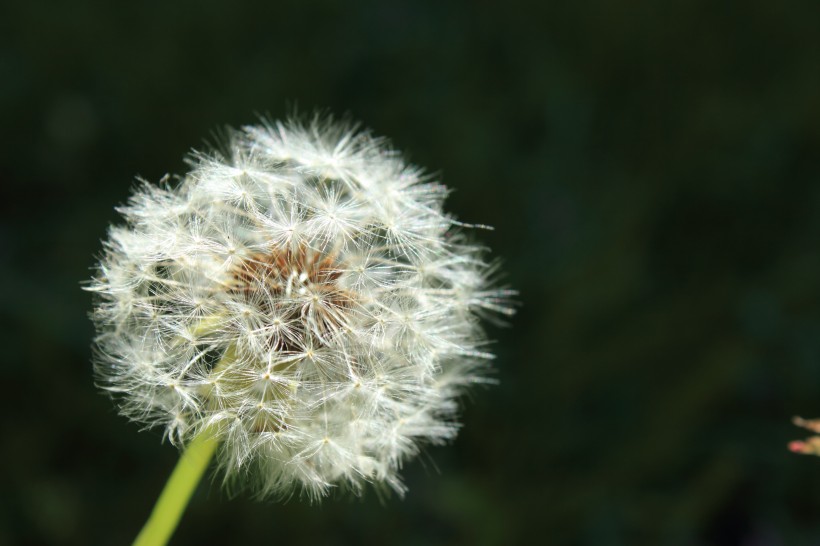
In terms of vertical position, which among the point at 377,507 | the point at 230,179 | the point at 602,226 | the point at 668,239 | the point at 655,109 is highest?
the point at 655,109

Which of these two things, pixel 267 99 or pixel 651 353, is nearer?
pixel 651 353

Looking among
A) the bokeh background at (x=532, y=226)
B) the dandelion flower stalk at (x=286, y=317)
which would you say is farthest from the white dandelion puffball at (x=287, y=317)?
the bokeh background at (x=532, y=226)

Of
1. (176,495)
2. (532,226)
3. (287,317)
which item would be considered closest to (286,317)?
(287,317)

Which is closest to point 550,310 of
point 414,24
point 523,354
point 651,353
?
point 523,354

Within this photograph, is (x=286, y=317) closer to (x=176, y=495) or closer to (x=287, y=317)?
(x=287, y=317)

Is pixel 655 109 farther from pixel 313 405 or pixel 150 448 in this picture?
pixel 313 405

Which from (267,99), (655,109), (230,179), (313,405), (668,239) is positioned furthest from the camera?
(655,109)

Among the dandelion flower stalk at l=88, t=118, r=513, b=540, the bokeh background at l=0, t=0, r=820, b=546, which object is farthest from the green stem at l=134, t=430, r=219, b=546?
the bokeh background at l=0, t=0, r=820, b=546
